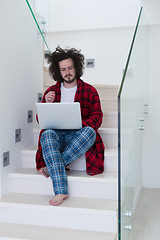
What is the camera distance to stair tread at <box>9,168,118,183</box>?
79.7 inches

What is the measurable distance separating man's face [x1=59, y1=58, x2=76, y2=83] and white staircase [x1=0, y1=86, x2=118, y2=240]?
63 centimetres

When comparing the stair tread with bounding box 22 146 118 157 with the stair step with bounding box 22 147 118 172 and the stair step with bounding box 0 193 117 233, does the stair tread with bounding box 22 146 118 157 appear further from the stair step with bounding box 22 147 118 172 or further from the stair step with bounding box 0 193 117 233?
the stair step with bounding box 0 193 117 233

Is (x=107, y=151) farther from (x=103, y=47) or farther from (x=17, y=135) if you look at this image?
(x=103, y=47)

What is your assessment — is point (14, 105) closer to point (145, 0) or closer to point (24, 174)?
point (24, 174)

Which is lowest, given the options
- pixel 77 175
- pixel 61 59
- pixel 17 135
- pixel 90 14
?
pixel 77 175

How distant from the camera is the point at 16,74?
236 centimetres

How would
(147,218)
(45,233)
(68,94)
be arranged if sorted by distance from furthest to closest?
(147,218)
(68,94)
(45,233)

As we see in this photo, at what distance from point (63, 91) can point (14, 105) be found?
0.41 meters

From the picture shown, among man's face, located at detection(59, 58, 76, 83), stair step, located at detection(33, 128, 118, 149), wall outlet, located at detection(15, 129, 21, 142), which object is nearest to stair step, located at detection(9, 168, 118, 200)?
wall outlet, located at detection(15, 129, 21, 142)

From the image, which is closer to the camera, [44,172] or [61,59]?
[44,172]

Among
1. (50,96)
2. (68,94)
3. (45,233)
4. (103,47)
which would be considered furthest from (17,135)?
(103,47)

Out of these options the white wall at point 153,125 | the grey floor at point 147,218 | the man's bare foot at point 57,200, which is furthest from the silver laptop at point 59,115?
the white wall at point 153,125

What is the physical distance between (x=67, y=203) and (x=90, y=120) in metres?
0.62

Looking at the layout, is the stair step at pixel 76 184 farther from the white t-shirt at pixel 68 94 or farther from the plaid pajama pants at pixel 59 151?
the white t-shirt at pixel 68 94
